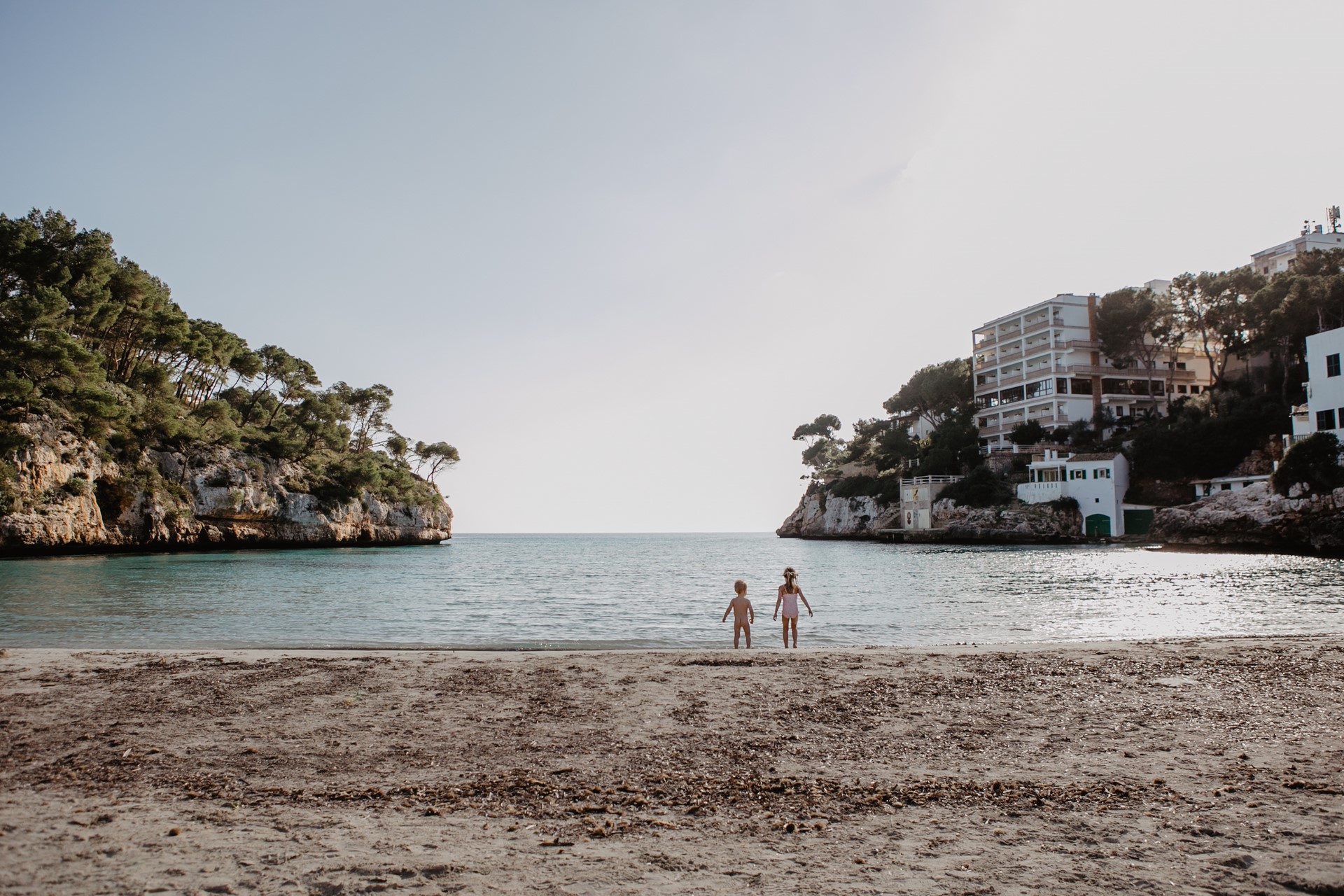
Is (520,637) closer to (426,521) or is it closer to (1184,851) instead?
(1184,851)

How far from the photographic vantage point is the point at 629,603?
3064cm

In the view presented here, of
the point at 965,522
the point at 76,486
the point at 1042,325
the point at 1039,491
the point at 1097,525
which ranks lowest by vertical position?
the point at 1097,525

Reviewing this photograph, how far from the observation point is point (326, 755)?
7363 millimetres

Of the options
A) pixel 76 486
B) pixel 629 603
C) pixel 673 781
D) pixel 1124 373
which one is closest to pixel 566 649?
pixel 673 781

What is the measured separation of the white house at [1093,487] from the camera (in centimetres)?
8094

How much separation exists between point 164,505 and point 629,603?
56744 mm

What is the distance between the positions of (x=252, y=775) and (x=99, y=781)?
1.15 metres

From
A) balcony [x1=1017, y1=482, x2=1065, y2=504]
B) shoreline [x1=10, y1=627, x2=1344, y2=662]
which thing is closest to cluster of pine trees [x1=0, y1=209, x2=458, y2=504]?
shoreline [x1=10, y1=627, x2=1344, y2=662]

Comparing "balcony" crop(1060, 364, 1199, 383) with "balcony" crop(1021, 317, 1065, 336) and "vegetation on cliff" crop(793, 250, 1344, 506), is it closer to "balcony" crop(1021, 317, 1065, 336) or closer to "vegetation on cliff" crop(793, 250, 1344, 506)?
"vegetation on cliff" crop(793, 250, 1344, 506)

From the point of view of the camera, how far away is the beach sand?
4.68m

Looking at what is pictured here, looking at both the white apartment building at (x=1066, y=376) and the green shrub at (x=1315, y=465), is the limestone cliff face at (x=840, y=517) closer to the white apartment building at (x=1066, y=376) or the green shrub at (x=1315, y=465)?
the white apartment building at (x=1066, y=376)

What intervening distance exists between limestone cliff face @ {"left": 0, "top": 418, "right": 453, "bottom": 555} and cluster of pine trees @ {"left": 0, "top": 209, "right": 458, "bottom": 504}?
5.48ft

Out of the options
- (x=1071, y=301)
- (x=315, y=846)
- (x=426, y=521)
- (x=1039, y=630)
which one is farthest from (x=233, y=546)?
(x=1071, y=301)

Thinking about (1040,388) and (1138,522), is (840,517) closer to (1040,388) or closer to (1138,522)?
(1040,388)
